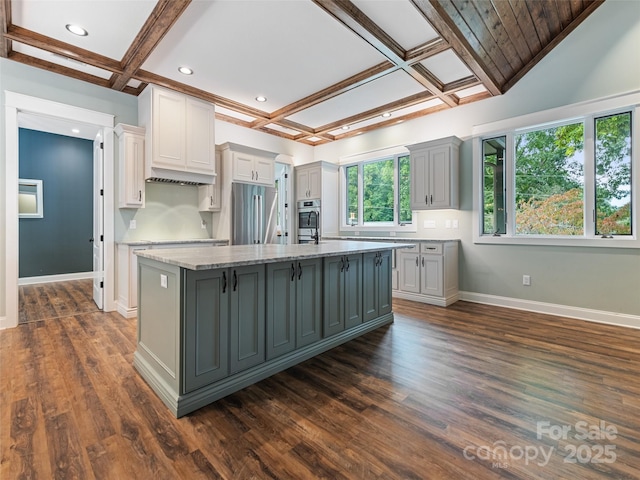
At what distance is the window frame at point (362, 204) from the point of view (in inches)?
209

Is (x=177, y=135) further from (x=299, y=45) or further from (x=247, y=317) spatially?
(x=247, y=317)

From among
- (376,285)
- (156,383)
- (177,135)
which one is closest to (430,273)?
(376,285)

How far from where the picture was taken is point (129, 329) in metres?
3.36

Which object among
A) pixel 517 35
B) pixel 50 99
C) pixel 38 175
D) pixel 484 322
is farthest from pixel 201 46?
pixel 38 175

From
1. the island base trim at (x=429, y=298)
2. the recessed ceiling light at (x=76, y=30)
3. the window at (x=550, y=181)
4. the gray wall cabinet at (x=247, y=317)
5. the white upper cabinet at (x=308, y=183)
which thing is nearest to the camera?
the gray wall cabinet at (x=247, y=317)

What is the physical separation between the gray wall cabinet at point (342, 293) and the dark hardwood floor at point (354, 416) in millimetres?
232

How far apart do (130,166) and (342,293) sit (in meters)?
3.16

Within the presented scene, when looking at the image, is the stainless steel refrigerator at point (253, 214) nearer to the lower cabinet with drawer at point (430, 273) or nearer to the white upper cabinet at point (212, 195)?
the white upper cabinet at point (212, 195)

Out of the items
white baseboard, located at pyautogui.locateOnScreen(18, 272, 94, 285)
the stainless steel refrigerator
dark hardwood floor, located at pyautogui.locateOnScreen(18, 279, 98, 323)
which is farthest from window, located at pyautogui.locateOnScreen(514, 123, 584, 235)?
white baseboard, located at pyautogui.locateOnScreen(18, 272, 94, 285)

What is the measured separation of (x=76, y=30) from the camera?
9.64 feet

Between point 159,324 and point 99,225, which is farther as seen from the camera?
point 99,225

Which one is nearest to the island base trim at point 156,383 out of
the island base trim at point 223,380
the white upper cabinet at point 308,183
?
the island base trim at point 223,380

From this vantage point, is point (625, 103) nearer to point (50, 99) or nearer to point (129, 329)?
point (129, 329)

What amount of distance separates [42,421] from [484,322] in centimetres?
390
